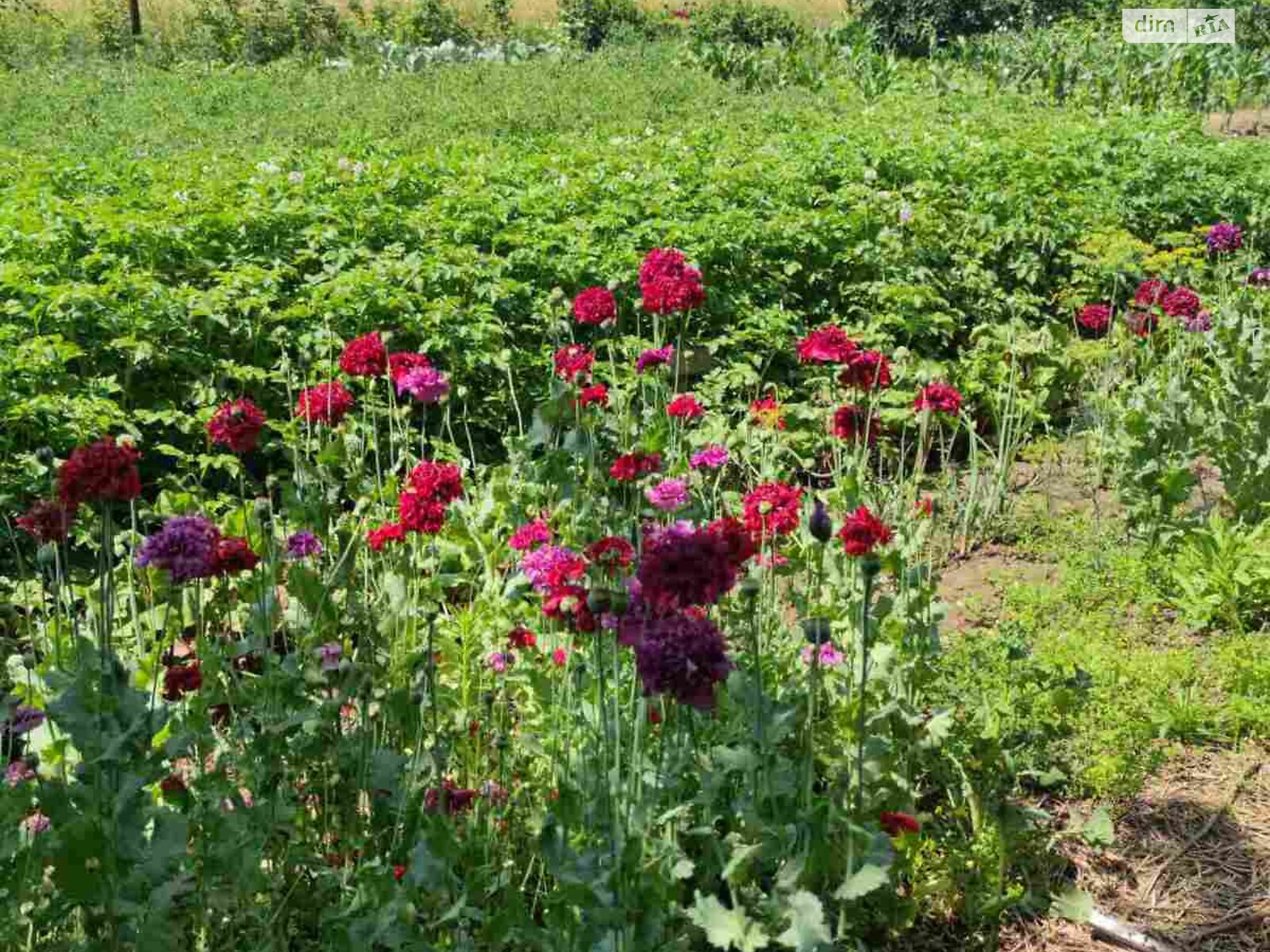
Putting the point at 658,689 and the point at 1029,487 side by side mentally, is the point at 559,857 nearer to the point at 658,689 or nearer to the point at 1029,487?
→ the point at 658,689

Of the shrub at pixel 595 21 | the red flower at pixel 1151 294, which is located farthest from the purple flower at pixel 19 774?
the shrub at pixel 595 21

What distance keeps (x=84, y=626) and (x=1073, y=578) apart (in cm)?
308

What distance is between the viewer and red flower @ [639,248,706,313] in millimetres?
3295

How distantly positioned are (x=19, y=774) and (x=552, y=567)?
1.06 meters

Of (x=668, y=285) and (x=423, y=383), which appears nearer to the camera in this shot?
(x=423, y=383)

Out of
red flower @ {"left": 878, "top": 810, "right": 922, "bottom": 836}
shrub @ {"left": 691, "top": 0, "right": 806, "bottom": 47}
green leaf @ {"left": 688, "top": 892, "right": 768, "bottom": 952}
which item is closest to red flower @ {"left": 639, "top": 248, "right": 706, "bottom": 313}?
red flower @ {"left": 878, "top": 810, "right": 922, "bottom": 836}

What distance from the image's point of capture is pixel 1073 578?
13.4 feet

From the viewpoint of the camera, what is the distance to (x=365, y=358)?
304cm

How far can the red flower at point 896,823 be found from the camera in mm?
2303

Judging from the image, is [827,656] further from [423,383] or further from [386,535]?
[423,383]

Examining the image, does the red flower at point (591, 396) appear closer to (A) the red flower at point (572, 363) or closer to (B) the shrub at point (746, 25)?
(A) the red flower at point (572, 363)

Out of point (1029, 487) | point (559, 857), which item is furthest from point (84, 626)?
point (1029, 487)

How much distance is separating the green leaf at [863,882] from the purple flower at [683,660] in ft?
1.30

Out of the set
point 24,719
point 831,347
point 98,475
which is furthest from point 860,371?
point 24,719
